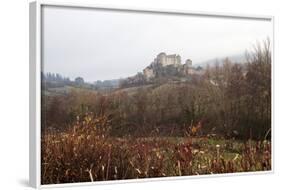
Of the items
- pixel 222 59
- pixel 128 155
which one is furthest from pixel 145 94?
pixel 222 59

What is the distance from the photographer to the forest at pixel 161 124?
7.55 meters

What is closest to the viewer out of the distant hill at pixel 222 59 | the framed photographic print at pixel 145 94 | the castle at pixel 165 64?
the framed photographic print at pixel 145 94

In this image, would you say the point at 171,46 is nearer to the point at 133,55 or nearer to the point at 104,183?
the point at 133,55

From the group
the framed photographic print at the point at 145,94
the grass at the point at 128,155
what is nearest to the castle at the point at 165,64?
the framed photographic print at the point at 145,94

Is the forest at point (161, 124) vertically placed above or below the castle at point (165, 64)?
below

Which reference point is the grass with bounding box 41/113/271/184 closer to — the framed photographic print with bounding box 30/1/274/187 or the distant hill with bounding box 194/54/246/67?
the framed photographic print with bounding box 30/1/274/187

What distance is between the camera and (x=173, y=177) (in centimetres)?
809

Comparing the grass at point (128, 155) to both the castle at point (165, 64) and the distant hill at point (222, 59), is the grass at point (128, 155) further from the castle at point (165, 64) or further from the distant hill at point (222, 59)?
the distant hill at point (222, 59)

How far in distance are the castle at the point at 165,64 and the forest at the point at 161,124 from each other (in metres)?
0.09

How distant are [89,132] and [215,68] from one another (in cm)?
184

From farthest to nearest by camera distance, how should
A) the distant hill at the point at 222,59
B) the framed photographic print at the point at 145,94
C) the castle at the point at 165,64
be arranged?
the distant hill at the point at 222,59 < the castle at the point at 165,64 < the framed photographic print at the point at 145,94

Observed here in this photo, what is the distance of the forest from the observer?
24.8 ft

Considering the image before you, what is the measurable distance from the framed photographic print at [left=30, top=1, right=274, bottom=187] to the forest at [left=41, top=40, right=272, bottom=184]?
0.01 meters

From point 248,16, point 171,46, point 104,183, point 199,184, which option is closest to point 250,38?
point 248,16
